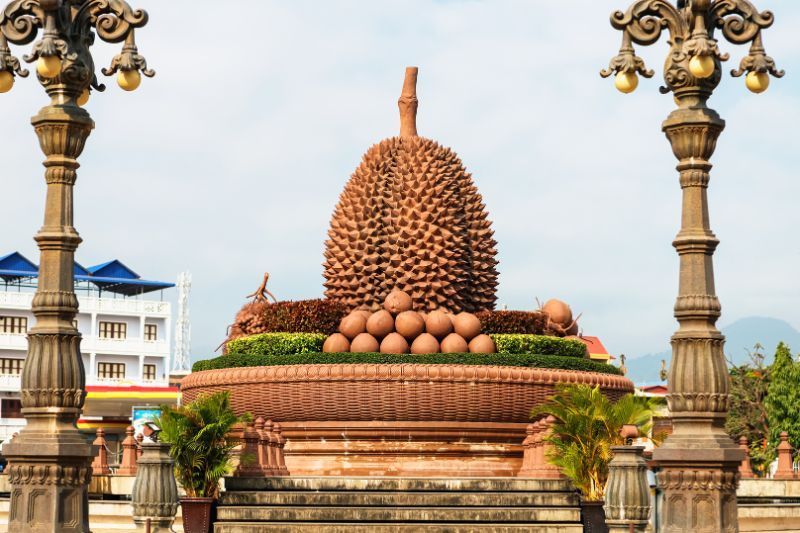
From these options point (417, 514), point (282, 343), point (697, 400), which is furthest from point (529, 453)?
point (697, 400)

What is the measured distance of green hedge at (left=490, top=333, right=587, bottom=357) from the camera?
2483cm

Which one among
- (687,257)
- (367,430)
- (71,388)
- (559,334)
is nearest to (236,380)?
(367,430)

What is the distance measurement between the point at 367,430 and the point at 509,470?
266 centimetres

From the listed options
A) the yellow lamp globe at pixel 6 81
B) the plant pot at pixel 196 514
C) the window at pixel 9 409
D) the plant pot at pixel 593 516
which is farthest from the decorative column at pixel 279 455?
the window at pixel 9 409

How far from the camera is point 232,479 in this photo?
65.1 ft

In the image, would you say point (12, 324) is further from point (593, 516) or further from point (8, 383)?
point (593, 516)

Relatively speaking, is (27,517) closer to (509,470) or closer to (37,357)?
(37,357)

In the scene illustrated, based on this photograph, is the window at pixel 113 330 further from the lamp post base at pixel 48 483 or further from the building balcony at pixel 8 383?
the lamp post base at pixel 48 483

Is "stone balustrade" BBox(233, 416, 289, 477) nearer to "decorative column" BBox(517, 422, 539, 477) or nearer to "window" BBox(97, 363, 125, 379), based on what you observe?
"decorative column" BBox(517, 422, 539, 477)

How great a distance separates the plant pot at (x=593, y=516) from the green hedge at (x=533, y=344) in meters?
6.24

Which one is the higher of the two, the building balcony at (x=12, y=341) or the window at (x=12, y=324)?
the window at (x=12, y=324)

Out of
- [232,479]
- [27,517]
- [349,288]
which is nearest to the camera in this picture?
[27,517]

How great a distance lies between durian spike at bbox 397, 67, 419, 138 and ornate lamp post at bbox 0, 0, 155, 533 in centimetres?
1517

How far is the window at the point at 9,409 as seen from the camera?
238ft
